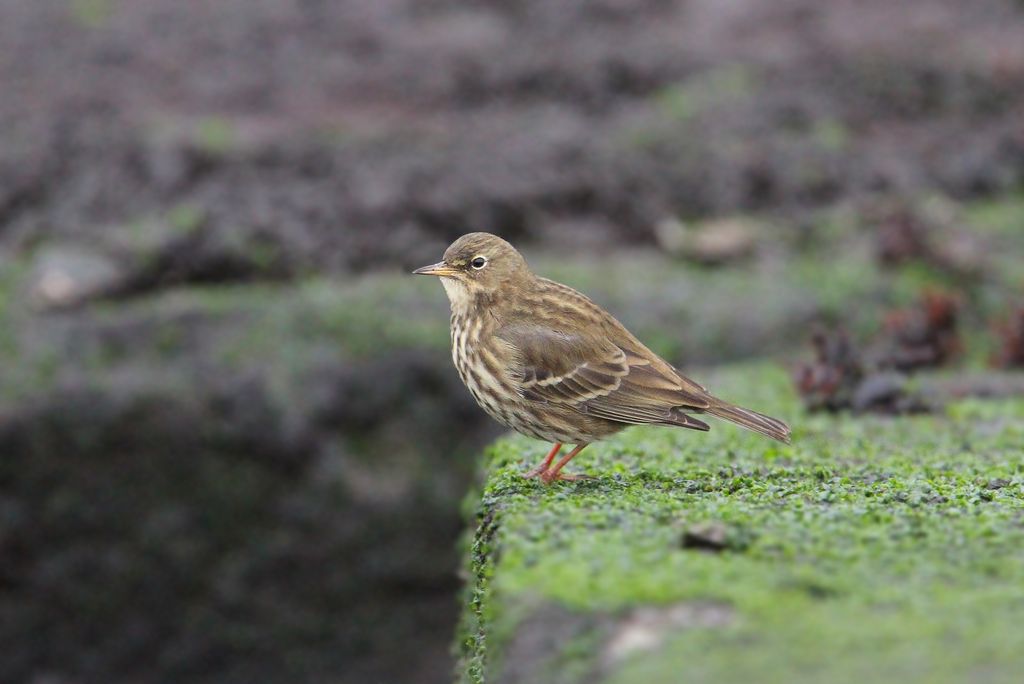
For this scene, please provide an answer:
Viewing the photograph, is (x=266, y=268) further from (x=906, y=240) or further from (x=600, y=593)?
(x=600, y=593)

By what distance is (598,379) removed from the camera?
552cm

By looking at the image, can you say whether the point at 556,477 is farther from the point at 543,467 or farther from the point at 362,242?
the point at 362,242

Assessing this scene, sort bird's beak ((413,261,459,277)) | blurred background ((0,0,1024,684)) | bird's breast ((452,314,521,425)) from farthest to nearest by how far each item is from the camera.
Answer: blurred background ((0,0,1024,684)), bird's beak ((413,261,459,277)), bird's breast ((452,314,521,425))

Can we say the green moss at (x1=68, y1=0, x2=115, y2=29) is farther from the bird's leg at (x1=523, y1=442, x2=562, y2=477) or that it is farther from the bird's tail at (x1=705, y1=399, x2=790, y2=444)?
the bird's tail at (x1=705, y1=399, x2=790, y2=444)

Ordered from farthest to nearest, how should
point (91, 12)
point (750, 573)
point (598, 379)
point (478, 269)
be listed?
point (91, 12), point (478, 269), point (598, 379), point (750, 573)

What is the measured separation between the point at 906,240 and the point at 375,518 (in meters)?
4.48

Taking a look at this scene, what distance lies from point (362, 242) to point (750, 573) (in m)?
6.57

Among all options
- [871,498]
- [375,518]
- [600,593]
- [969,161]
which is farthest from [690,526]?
[969,161]

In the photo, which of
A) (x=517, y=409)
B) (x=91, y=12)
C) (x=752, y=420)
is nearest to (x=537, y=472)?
(x=517, y=409)

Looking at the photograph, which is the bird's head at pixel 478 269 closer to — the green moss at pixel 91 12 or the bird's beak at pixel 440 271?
the bird's beak at pixel 440 271

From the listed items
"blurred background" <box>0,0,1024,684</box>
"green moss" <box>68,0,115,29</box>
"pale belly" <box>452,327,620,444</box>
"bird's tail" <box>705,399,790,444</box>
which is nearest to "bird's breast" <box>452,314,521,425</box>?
"pale belly" <box>452,327,620,444</box>

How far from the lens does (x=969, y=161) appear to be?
11727 millimetres

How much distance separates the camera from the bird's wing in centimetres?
541

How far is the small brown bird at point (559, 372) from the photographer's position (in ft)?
17.7
